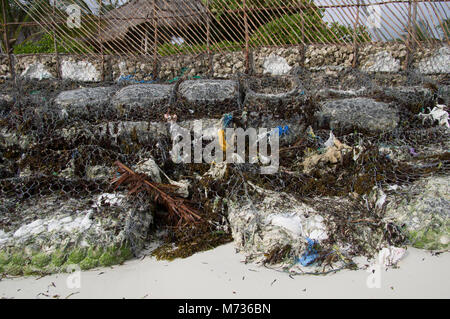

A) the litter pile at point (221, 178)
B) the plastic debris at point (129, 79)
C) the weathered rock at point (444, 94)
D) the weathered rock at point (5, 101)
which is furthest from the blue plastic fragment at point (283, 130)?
the weathered rock at point (5, 101)

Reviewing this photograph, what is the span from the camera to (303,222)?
2.23 metres

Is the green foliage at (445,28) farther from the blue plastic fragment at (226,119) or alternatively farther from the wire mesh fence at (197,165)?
the blue plastic fragment at (226,119)

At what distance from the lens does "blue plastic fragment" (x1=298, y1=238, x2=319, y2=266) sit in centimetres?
198

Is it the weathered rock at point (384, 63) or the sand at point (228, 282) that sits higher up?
the weathered rock at point (384, 63)

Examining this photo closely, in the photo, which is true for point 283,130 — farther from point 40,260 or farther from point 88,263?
point 40,260

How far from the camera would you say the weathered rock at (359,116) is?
133 inches

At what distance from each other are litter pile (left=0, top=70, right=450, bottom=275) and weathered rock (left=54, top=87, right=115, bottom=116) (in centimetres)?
2

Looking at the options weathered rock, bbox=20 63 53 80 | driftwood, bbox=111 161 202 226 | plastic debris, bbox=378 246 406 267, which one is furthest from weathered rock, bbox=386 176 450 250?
weathered rock, bbox=20 63 53 80

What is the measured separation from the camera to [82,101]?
3643 millimetres

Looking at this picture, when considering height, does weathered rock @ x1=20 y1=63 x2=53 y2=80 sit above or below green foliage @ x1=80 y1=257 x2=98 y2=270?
above

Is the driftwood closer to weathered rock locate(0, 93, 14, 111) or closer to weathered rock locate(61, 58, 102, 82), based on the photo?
weathered rock locate(0, 93, 14, 111)

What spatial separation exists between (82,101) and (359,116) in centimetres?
297

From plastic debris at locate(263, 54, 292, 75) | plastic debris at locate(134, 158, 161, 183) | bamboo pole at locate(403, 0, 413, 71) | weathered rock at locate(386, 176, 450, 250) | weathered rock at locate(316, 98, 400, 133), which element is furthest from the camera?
plastic debris at locate(263, 54, 292, 75)

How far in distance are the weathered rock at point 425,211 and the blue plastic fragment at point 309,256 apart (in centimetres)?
64
